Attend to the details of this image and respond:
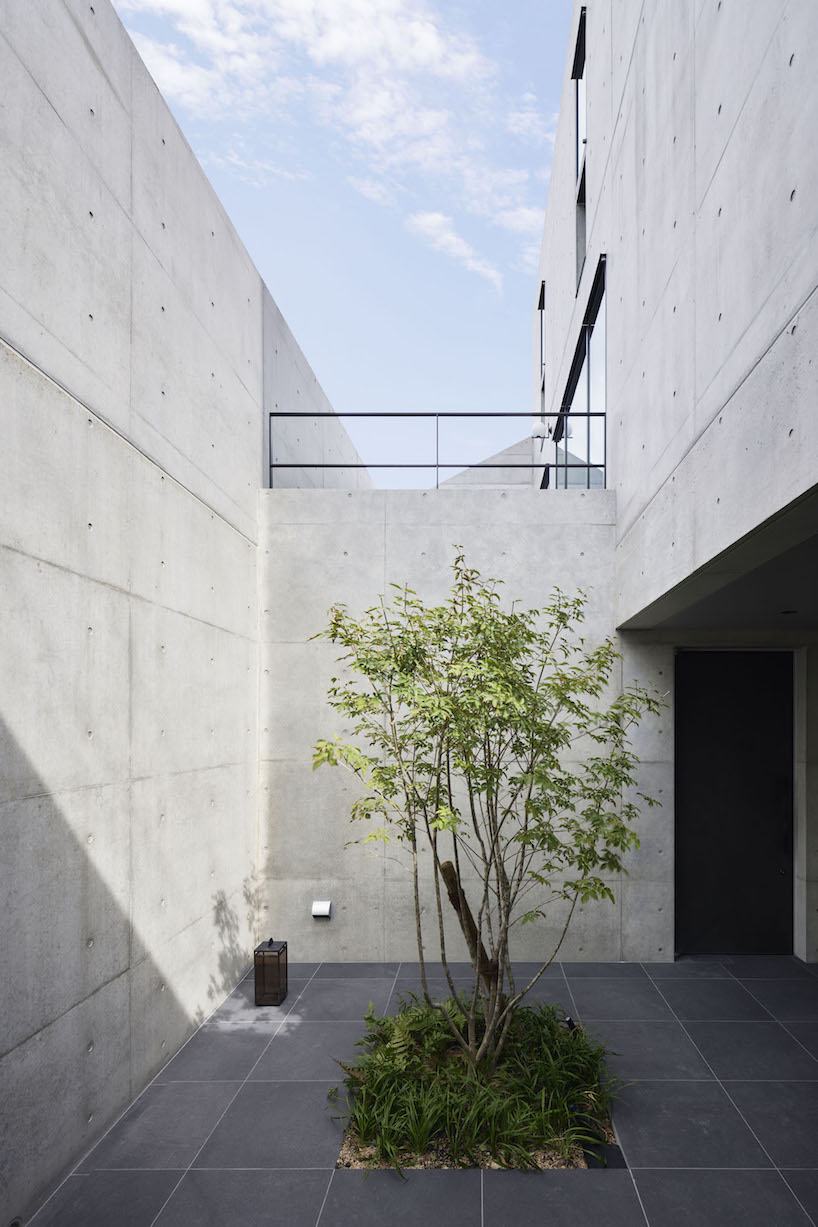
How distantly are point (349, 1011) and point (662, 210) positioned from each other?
5.49m

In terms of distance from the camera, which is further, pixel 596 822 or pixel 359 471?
pixel 359 471

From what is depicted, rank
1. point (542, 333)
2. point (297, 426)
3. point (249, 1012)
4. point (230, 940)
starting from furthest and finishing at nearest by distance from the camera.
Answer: point (542, 333)
point (297, 426)
point (230, 940)
point (249, 1012)

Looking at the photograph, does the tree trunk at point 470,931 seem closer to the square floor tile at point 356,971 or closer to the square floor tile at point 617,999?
the square floor tile at point 617,999

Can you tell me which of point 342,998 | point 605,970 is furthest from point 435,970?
point 605,970

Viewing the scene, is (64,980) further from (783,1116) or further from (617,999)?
(617,999)

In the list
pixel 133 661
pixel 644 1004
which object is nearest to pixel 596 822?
pixel 644 1004

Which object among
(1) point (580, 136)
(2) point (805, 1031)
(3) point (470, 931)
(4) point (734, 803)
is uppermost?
(1) point (580, 136)

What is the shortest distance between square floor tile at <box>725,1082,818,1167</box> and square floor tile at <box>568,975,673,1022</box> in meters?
1.07

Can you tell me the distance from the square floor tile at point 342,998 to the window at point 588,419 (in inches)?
168

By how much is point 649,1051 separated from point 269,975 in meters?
2.57

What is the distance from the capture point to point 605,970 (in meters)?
6.54

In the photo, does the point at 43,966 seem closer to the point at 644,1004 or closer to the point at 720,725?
the point at 644,1004

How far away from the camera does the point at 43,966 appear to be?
3436 mm

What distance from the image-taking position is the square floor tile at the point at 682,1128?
380 cm
